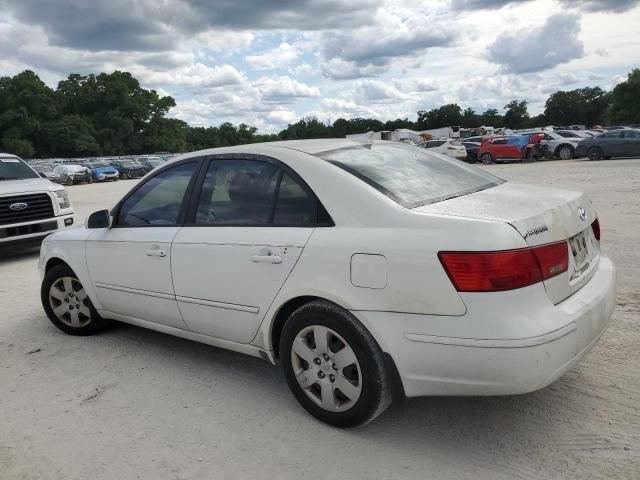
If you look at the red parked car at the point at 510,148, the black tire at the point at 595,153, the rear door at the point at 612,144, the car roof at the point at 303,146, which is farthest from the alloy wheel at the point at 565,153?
the car roof at the point at 303,146

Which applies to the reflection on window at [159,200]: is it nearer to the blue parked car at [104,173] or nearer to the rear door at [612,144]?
the rear door at [612,144]

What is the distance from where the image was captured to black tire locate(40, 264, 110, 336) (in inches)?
189

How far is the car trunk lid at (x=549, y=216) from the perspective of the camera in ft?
8.96

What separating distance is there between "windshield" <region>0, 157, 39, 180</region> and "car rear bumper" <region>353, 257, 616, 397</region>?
8601 millimetres

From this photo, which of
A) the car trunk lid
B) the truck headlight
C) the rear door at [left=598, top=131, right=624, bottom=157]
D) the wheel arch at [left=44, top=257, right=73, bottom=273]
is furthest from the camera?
the rear door at [left=598, top=131, right=624, bottom=157]

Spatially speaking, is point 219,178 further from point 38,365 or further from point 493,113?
point 493,113

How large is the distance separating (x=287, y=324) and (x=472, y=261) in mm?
1130

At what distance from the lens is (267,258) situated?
3254mm

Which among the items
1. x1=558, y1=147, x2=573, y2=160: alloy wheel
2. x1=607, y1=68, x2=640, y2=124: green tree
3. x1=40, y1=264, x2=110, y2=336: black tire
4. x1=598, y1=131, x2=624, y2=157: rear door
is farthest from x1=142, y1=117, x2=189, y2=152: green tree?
x1=40, y1=264, x2=110, y2=336: black tire

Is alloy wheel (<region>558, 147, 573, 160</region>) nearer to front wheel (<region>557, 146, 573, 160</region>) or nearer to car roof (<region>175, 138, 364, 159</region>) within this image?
front wheel (<region>557, 146, 573, 160</region>)

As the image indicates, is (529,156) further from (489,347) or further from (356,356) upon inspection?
(489,347)

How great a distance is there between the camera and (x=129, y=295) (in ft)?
13.9

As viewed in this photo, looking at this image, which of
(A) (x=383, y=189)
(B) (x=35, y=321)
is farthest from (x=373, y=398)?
(B) (x=35, y=321)

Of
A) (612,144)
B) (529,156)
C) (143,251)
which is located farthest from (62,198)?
(529,156)
